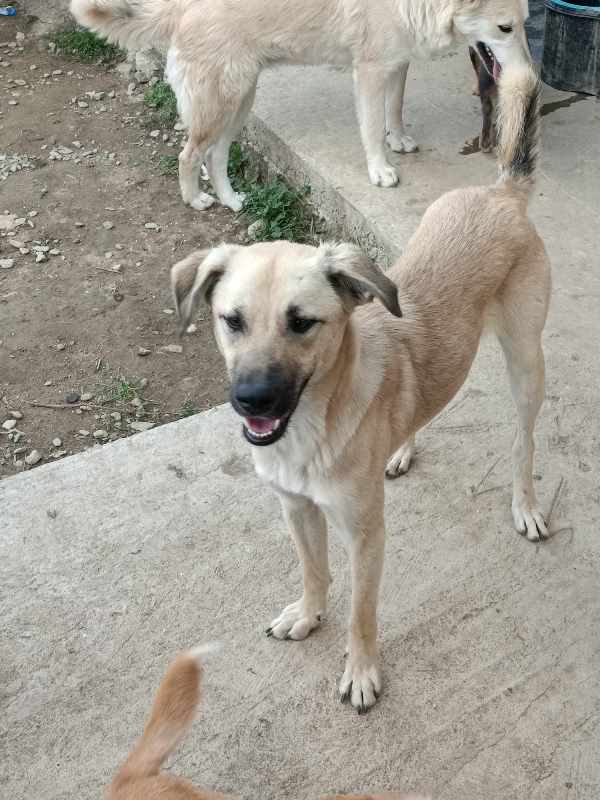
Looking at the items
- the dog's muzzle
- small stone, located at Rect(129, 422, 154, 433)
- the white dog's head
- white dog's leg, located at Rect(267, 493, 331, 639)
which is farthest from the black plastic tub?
the dog's muzzle

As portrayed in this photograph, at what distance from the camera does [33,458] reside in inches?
150

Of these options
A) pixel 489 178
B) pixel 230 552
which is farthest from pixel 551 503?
pixel 489 178

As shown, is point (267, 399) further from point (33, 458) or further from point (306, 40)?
point (306, 40)

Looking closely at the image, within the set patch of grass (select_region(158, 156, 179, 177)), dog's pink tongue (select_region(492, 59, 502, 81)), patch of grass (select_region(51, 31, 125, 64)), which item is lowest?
patch of grass (select_region(158, 156, 179, 177))

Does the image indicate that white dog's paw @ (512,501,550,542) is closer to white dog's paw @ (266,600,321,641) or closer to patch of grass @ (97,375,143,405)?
white dog's paw @ (266,600,321,641)

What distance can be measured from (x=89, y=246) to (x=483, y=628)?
11.5ft

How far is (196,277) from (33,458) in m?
1.84

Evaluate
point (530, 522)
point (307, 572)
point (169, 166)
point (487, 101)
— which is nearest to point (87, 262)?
point (169, 166)

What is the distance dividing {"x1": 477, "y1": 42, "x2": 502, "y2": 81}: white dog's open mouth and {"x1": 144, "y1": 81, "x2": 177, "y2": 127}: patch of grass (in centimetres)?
246

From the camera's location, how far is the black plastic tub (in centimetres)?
507

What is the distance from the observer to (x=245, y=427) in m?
2.24

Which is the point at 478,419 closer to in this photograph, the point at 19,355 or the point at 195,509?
the point at 195,509

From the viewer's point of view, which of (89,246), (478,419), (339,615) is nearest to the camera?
(339,615)

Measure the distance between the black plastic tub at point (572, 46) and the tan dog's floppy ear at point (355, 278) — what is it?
3.68m
